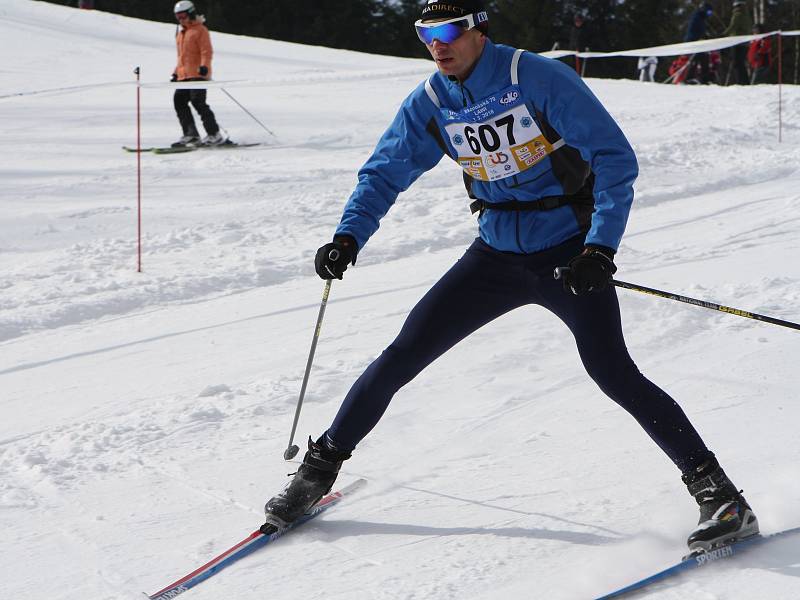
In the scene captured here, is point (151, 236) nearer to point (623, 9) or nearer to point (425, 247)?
point (425, 247)

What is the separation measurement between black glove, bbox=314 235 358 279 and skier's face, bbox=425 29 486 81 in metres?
Answer: 0.66

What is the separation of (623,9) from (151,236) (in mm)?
24243

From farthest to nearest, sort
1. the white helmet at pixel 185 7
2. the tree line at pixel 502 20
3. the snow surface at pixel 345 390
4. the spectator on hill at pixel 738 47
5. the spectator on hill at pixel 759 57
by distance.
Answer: the tree line at pixel 502 20
the spectator on hill at pixel 759 57
the spectator on hill at pixel 738 47
the white helmet at pixel 185 7
the snow surface at pixel 345 390

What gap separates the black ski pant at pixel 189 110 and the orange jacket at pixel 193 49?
221 mm

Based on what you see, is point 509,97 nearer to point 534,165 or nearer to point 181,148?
point 534,165

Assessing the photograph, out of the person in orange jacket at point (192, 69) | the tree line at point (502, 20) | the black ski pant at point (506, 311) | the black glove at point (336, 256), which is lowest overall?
the black ski pant at point (506, 311)

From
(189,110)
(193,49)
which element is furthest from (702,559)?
(193,49)

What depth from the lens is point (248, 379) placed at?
4.92 meters

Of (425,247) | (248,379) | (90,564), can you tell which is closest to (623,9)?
(425,247)

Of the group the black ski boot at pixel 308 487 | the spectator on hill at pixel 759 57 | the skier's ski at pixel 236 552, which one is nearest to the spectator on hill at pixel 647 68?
the spectator on hill at pixel 759 57

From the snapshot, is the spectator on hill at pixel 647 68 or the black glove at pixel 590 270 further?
the spectator on hill at pixel 647 68

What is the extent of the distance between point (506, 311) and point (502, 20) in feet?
87.7

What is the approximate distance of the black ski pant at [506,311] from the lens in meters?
2.96

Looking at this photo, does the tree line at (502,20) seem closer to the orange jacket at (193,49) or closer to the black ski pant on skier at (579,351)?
the orange jacket at (193,49)
